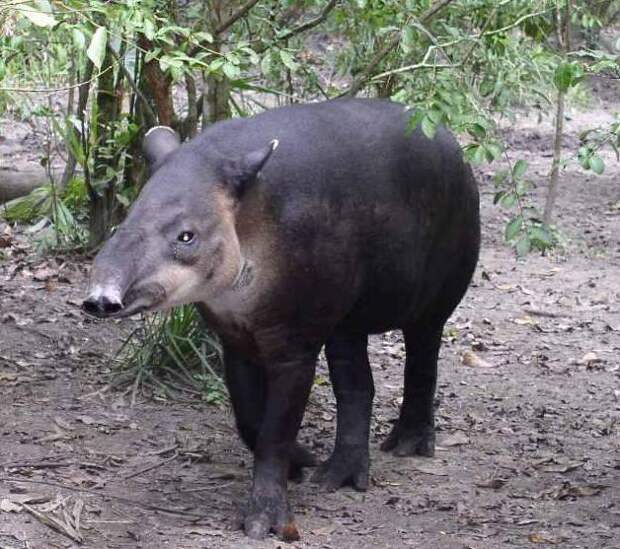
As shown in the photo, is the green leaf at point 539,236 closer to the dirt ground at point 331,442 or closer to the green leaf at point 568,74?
the green leaf at point 568,74

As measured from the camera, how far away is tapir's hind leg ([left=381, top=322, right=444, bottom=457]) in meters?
6.19

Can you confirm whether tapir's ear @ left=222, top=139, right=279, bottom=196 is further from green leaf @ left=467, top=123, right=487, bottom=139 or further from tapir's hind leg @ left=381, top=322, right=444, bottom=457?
tapir's hind leg @ left=381, top=322, right=444, bottom=457

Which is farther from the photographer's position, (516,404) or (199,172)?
(516,404)

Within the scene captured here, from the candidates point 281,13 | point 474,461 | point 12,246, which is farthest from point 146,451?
point 12,246

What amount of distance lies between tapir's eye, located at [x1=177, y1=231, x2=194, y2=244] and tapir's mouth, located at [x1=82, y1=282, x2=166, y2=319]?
0.68ft

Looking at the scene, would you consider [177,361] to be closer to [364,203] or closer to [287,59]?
[287,59]

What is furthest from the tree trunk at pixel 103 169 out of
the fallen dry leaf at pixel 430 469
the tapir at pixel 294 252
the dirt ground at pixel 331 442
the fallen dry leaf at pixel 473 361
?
the fallen dry leaf at pixel 430 469

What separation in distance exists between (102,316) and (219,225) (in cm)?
63

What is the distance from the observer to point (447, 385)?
753 cm

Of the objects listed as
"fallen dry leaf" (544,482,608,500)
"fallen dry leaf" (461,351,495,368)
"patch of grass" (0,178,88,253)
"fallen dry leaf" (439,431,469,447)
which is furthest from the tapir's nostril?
"patch of grass" (0,178,88,253)

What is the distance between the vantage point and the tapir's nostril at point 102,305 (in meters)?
4.23

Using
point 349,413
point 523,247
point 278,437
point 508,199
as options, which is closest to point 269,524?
point 278,437

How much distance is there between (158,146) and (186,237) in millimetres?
582

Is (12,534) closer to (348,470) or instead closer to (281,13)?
(348,470)
